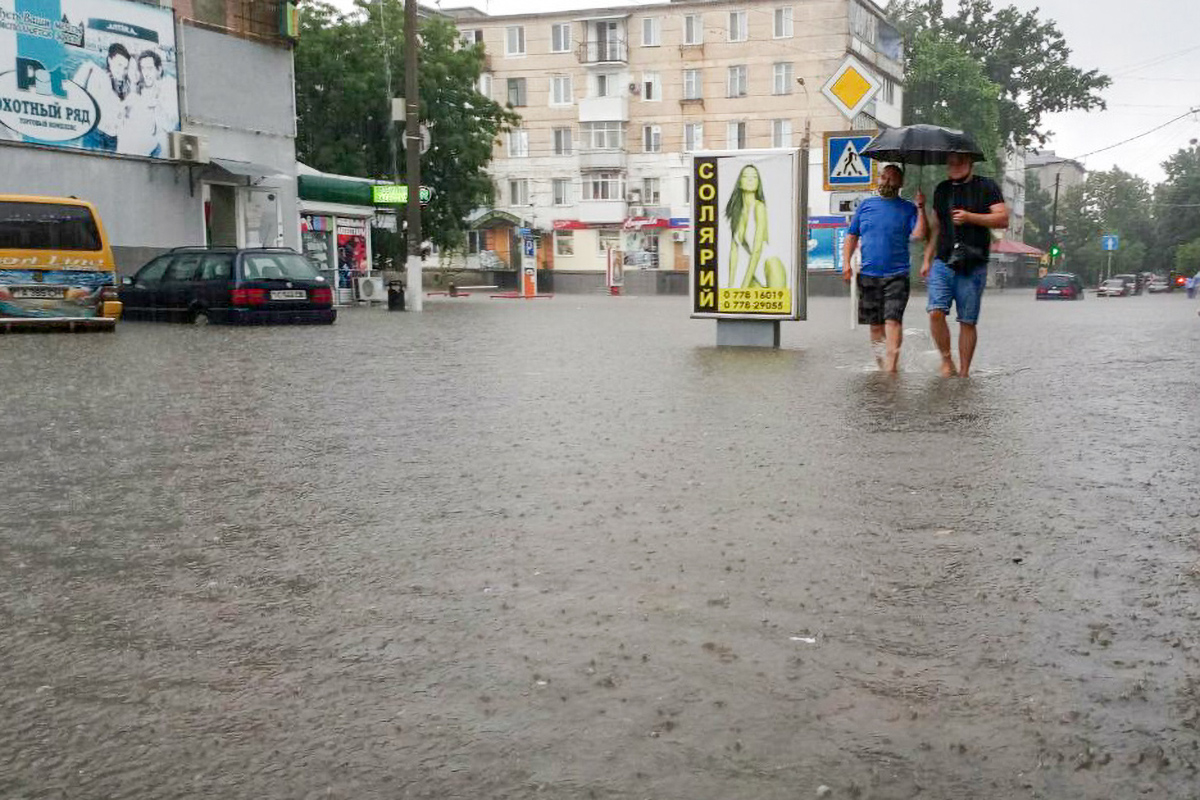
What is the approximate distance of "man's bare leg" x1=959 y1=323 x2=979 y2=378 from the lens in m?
10.8

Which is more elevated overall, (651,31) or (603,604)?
(651,31)

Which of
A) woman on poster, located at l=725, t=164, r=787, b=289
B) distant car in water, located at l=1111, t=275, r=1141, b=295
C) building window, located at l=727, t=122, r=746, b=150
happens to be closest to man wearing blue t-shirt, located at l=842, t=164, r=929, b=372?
woman on poster, located at l=725, t=164, r=787, b=289

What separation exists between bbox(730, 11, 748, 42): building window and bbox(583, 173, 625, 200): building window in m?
9.46

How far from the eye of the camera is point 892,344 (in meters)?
11.5

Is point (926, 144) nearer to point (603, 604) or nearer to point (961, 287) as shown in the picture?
point (961, 287)

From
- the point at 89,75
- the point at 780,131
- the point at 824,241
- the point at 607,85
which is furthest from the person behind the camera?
the point at 607,85

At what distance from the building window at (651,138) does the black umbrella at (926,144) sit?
5896 centimetres

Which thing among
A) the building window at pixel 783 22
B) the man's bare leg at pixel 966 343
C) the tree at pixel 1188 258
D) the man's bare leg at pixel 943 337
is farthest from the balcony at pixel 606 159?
the man's bare leg at pixel 966 343

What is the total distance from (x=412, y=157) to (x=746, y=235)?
17.2m

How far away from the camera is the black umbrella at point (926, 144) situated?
36.4 ft

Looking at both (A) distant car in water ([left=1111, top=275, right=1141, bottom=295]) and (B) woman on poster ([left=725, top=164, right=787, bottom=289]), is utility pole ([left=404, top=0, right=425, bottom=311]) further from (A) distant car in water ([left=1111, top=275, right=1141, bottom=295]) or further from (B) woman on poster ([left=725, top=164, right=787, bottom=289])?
(A) distant car in water ([left=1111, top=275, right=1141, bottom=295])

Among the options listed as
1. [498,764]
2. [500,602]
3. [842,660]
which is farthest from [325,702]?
[842,660]

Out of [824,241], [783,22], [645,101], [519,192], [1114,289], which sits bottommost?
[1114,289]

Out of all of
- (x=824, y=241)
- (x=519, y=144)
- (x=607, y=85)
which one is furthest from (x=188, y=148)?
(x=519, y=144)
